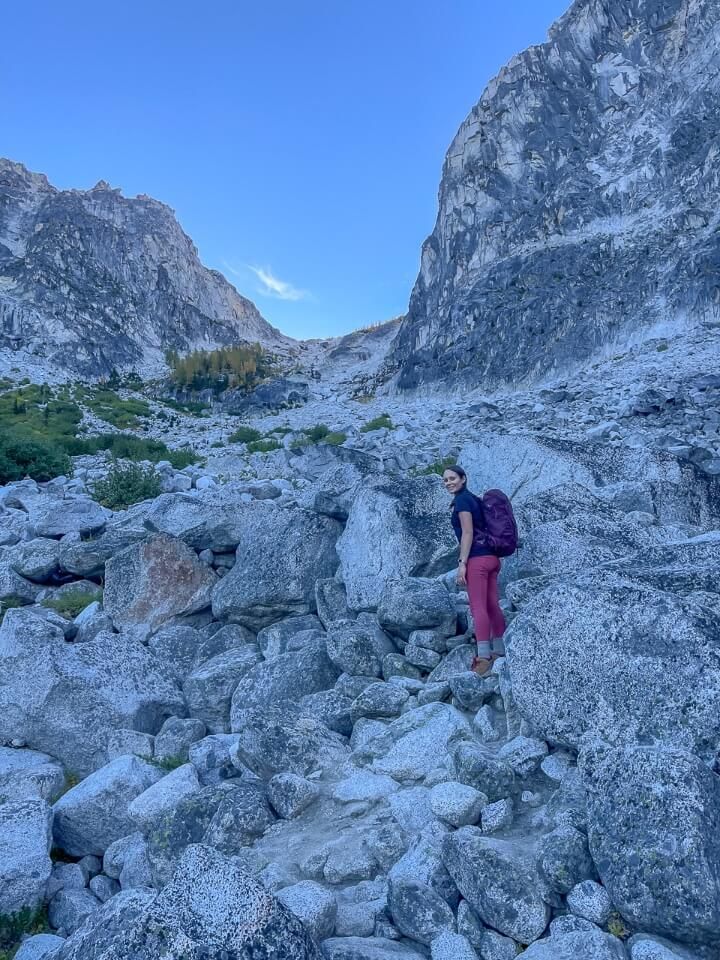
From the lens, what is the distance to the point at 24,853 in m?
3.95

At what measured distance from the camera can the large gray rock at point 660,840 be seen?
249 centimetres

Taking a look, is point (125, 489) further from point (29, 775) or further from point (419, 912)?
point (419, 912)

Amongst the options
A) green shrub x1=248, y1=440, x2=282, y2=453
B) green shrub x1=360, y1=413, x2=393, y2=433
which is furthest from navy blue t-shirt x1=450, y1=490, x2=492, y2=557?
green shrub x1=360, y1=413, x2=393, y2=433

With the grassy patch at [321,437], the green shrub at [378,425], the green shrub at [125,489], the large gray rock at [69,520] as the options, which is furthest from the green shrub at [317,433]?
the large gray rock at [69,520]

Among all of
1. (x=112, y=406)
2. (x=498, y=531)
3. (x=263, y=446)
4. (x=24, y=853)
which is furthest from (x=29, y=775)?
(x=112, y=406)

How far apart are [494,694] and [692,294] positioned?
85.6 ft

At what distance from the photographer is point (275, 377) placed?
164 feet

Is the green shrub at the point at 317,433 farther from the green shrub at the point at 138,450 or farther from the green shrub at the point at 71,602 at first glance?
the green shrub at the point at 71,602

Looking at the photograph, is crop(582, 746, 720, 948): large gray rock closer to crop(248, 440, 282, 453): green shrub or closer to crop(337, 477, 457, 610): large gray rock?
crop(337, 477, 457, 610): large gray rock

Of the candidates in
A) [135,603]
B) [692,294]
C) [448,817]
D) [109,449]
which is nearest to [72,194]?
[109,449]

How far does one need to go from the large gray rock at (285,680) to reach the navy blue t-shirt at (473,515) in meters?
1.62

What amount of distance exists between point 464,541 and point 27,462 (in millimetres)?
14753

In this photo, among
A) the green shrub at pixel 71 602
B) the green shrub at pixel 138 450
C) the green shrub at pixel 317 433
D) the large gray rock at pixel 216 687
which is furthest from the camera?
the green shrub at pixel 317 433

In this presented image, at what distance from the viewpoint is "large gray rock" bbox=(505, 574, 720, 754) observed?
3.32 meters
